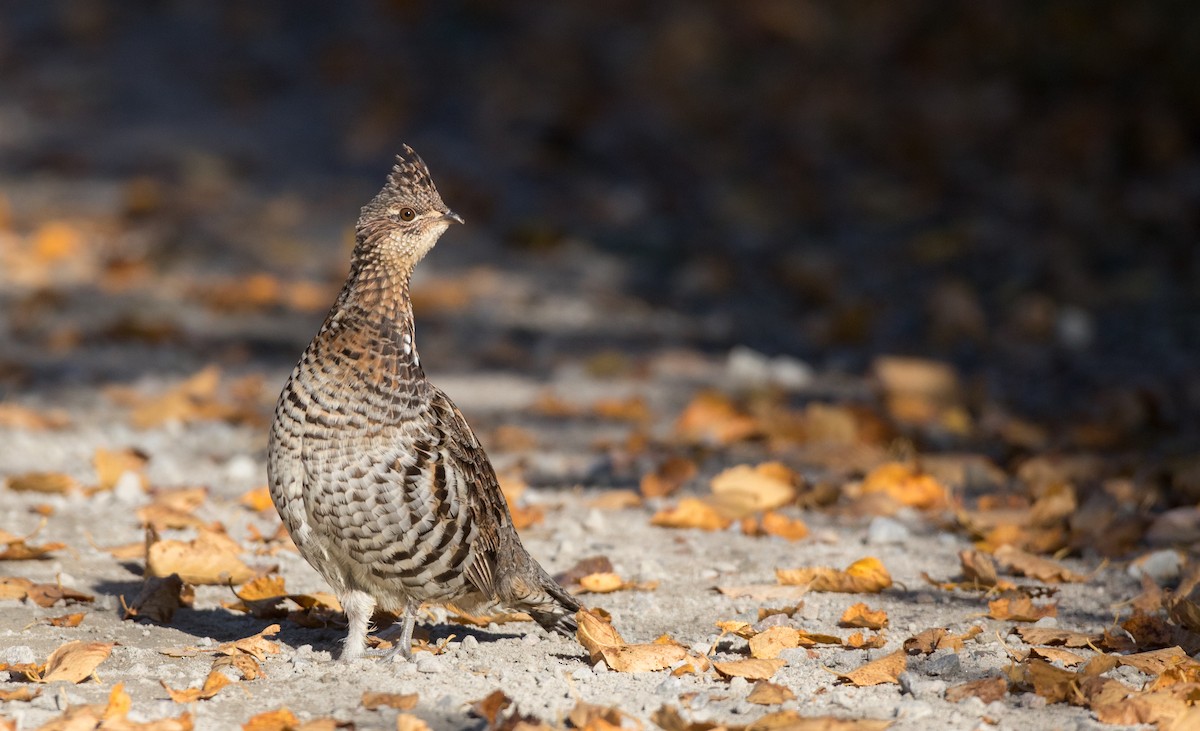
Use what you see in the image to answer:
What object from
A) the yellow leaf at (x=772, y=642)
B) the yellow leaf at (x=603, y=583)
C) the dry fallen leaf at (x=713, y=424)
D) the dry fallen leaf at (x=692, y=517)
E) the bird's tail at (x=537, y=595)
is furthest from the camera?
the dry fallen leaf at (x=713, y=424)

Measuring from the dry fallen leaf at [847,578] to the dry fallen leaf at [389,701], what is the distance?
62.9 inches

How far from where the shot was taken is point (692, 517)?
577 centimetres

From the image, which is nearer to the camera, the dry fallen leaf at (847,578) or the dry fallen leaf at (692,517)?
the dry fallen leaf at (847,578)

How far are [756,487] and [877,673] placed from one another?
1979 millimetres

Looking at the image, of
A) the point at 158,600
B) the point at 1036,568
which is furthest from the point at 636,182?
the point at 158,600

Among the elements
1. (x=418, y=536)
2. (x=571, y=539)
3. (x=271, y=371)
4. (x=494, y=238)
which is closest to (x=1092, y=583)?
(x=571, y=539)

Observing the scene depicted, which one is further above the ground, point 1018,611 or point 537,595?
point 1018,611

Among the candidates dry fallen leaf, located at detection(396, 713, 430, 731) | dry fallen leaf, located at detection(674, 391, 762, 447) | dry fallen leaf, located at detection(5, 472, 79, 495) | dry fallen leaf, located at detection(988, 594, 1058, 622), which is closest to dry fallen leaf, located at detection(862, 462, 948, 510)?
dry fallen leaf, located at detection(674, 391, 762, 447)

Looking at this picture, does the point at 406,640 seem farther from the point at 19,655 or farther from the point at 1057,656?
the point at 1057,656

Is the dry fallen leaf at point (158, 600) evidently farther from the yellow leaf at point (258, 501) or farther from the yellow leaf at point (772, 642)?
the yellow leaf at point (772, 642)

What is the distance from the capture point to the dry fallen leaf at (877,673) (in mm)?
4109

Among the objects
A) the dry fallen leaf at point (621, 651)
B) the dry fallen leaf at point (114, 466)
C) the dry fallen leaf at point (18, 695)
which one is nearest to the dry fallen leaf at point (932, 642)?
the dry fallen leaf at point (621, 651)

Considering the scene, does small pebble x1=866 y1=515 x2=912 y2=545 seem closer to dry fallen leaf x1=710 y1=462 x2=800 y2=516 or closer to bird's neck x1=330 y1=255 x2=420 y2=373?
dry fallen leaf x1=710 y1=462 x2=800 y2=516

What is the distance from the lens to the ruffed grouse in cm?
419
